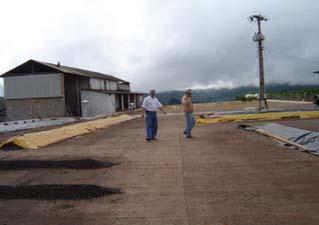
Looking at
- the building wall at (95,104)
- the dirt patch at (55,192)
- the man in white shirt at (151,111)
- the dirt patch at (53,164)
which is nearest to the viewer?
the dirt patch at (55,192)

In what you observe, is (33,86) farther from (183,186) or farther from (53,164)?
(183,186)

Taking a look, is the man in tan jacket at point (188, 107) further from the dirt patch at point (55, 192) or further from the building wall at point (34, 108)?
the building wall at point (34, 108)

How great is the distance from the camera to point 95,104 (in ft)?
173

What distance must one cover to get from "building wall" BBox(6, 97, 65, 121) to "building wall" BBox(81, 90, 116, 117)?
2996 mm

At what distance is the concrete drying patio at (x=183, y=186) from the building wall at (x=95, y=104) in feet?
131

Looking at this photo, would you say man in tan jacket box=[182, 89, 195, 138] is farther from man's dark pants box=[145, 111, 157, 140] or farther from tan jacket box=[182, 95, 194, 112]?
man's dark pants box=[145, 111, 157, 140]

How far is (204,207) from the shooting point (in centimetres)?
567

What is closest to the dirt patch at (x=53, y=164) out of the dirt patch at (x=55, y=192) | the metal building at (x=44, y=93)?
the dirt patch at (x=55, y=192)

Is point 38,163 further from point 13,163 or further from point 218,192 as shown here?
point 218,192

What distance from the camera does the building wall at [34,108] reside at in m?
49.1

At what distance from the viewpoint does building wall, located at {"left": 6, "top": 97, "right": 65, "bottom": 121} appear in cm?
4906

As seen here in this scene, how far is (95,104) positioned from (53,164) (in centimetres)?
4406

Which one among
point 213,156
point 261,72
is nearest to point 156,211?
point 213,156

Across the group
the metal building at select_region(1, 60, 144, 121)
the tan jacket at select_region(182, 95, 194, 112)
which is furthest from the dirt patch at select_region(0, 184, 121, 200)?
the metal building at select_region(1, 60, 144, 121)
